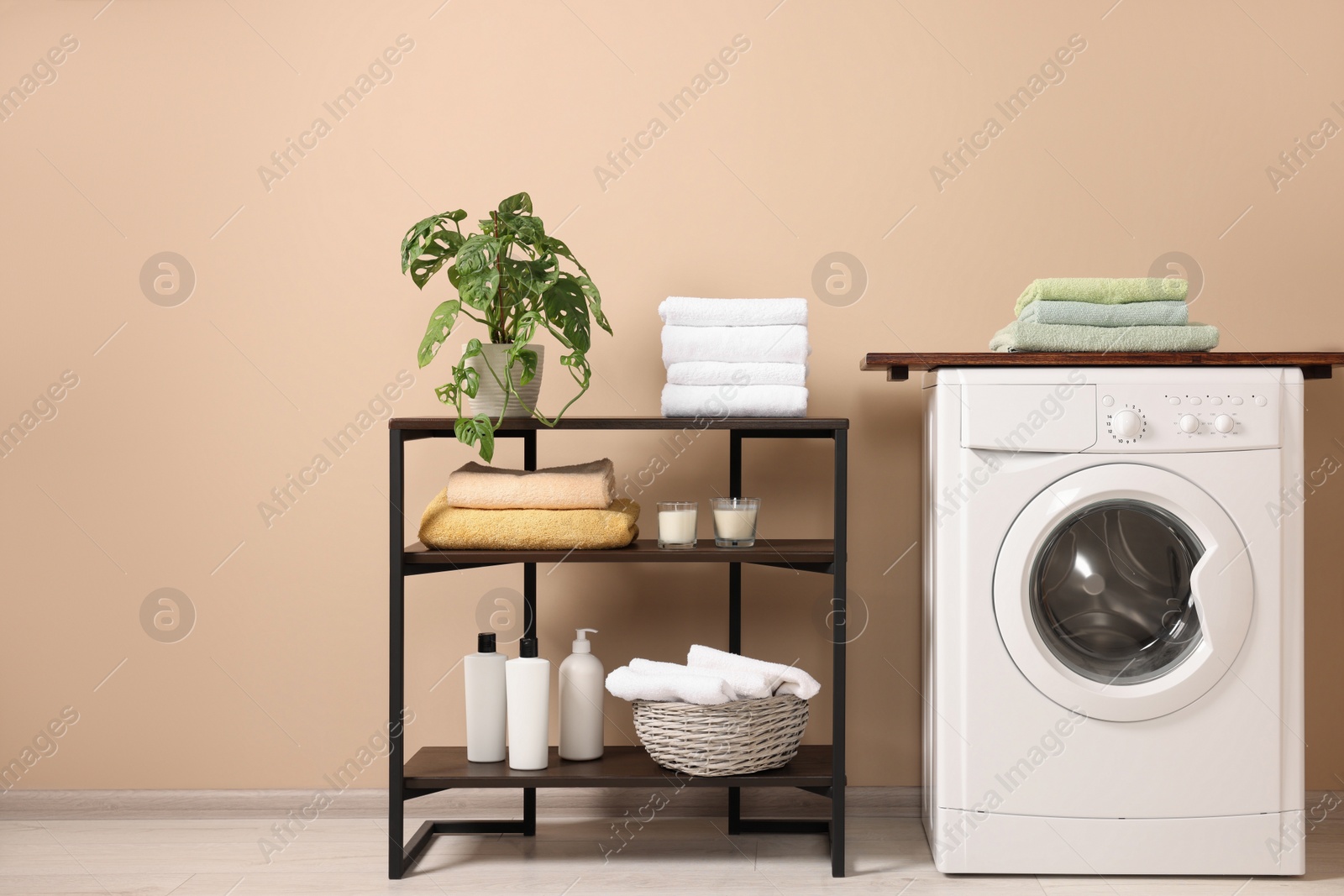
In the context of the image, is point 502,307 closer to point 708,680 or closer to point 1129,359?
point 708,680

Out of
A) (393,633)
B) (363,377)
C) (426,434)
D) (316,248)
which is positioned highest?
(316,248)

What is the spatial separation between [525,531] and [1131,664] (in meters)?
1.17

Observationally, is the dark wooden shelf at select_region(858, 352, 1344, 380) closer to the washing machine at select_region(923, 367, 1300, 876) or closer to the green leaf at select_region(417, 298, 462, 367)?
the washing machine at select_region(923, 367, 1300, 876)

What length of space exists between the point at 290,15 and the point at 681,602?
1.62 m

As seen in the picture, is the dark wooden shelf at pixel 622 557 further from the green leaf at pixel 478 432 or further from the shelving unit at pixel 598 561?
the green leaf at pixel 478 432

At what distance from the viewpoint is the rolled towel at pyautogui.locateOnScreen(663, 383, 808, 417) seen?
1836mm

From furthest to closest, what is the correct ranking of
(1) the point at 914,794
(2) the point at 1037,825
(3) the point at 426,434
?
(1) the point at 914,794 < (3) the point at 426,434 < (2) the point at 1037,825

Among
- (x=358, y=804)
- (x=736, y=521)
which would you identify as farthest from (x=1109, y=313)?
(x=358, y=804)

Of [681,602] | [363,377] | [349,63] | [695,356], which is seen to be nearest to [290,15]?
[349,63]

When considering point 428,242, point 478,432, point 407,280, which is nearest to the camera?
point 478,432

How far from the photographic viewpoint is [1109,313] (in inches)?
71.7

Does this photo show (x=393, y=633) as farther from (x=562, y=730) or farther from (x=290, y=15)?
(x=290, y=15)

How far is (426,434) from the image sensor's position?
6.27 ft

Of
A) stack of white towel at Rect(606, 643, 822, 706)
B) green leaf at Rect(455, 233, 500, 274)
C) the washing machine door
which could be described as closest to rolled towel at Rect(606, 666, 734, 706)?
stack of white towel at Rect(606, 643, 822, 706)
